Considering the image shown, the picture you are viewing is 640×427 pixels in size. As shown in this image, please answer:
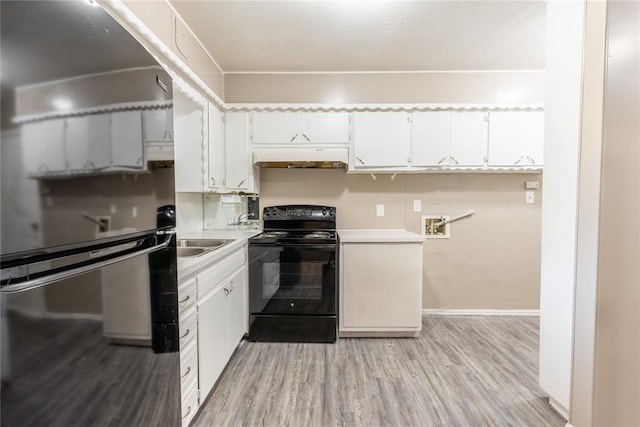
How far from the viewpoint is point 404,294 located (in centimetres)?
251

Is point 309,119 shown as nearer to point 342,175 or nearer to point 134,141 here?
point 342,175

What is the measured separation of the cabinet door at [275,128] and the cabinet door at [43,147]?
7.21 ft

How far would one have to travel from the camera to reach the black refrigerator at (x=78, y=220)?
0.49m

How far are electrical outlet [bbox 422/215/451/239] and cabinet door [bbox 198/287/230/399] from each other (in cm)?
214

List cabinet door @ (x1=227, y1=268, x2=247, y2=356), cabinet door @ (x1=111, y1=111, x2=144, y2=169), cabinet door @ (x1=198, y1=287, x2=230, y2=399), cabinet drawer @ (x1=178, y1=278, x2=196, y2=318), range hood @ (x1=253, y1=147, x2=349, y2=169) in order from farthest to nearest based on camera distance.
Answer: range hood @ (x1=253, y1=147, x2=349, y2=169) < cabinet door @ (x1=227, y1=268, x2=247, y2=356) < cabinet door @ (x1=198, y1=287, x2=230, y2=399) < cabinet drawer @ (x1=178, y1=278, x2=196, y2=318) < cabinet door @ (x1=111, y1=111, x2=144, y2=169)

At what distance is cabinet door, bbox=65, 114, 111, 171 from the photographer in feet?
1.96

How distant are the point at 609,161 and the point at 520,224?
7.48 feet

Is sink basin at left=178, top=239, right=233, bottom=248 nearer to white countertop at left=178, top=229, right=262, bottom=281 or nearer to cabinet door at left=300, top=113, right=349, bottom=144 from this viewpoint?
white countertop at left=178, top=229, right=262, bottom=281

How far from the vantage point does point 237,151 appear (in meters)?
2.70

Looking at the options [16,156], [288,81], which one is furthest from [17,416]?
[288,81]

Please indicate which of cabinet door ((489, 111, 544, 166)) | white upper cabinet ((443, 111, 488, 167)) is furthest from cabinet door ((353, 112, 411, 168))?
cabinet door ((489, 111, 544, 166))

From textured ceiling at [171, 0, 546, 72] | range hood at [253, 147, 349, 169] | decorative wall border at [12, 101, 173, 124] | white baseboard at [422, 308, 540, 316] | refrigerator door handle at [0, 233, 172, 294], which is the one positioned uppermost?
textured ceiling at [171, 0, 546, 72]

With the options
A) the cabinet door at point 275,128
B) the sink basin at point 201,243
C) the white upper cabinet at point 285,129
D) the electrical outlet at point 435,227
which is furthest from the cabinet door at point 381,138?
the sink basin at point 201,243

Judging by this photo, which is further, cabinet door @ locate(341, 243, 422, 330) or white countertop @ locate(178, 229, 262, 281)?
cabinet door @ locate(341, 243, 422, 330)
